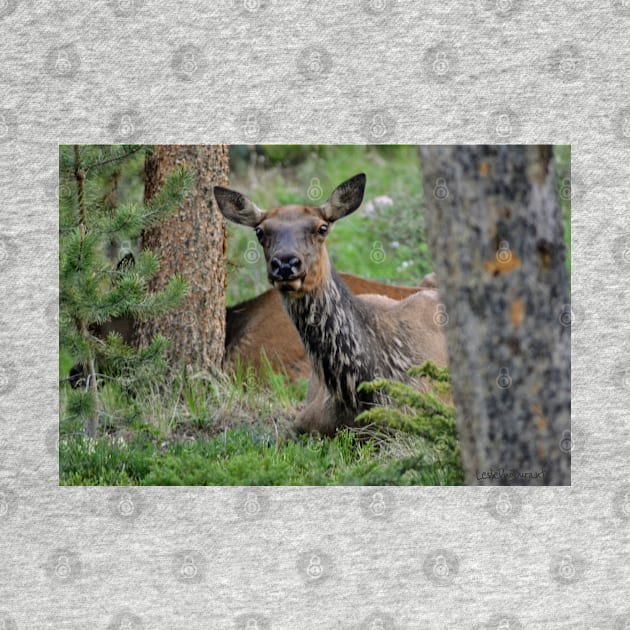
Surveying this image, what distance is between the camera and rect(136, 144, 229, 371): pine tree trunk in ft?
12.6

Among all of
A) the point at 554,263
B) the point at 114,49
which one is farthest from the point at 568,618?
the point at 114,49

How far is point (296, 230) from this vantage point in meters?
3.55

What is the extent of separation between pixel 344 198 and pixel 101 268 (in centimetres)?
95

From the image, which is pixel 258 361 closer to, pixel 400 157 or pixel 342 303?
pixel 342 303

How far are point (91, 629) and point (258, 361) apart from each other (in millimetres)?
1278

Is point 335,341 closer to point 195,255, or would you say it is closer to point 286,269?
point 286,269

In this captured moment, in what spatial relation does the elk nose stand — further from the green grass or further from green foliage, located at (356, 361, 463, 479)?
the green grass

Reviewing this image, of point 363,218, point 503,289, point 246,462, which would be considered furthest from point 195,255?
point 503,289

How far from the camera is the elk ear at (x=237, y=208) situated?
365 cm

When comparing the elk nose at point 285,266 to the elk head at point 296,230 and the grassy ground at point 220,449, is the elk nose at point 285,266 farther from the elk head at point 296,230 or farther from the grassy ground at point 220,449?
the grassy ground at point 220,449

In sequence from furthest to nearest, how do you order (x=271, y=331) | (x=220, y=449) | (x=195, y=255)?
(x=271, y=331) → (x=195, y=255) → (x=220, y=449)

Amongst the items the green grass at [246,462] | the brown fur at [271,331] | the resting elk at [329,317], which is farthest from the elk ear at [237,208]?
the green grass at [246,462]

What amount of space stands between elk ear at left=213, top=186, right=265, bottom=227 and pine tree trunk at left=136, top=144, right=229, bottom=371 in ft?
0.73

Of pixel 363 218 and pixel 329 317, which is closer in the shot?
pixel 329 317
